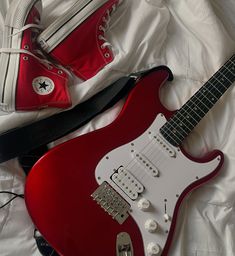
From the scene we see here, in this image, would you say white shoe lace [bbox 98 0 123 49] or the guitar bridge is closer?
the guitar bridge

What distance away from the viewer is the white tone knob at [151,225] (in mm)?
793

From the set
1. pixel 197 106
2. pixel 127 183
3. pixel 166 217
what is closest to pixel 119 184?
pixel 127 183

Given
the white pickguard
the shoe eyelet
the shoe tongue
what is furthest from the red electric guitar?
the shoe tongue

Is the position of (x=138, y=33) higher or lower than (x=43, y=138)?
higher

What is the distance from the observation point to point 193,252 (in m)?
0.84

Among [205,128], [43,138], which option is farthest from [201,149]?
[43,138]

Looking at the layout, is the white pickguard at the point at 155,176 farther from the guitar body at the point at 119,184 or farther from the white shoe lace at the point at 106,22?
the white shoe lace at the point at 106,22

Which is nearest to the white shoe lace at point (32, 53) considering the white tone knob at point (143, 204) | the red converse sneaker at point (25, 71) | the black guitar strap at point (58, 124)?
the red converse sneaker at point (25, 71)

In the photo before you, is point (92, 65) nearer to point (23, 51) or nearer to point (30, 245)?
point (23, 51)

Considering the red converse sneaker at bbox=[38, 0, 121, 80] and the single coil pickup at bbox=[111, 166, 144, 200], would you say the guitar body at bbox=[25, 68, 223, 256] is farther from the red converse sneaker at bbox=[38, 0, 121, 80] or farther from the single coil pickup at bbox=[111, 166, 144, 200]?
the red converse sneaker at bbox=[38, 0, 121, 80]

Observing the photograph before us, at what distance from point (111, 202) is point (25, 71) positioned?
13.3 inches

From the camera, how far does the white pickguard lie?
810mm

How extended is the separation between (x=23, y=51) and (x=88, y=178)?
313 mm

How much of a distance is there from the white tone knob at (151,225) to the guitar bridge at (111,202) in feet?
0.15
